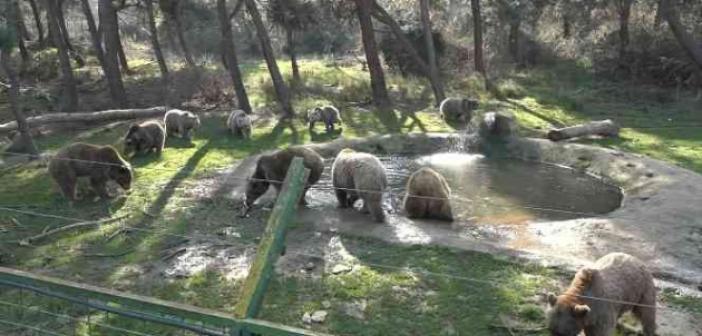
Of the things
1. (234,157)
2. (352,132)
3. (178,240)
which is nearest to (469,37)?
(352,132)

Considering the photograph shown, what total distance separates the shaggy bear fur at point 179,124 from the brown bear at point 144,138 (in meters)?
1.79

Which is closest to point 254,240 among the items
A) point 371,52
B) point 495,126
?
point 495,126

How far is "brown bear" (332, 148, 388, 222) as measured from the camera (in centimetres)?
972

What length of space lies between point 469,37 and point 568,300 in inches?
1256

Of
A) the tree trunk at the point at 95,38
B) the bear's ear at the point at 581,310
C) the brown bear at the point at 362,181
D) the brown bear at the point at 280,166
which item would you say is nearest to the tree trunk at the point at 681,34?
the brown bear at the point at 362,181

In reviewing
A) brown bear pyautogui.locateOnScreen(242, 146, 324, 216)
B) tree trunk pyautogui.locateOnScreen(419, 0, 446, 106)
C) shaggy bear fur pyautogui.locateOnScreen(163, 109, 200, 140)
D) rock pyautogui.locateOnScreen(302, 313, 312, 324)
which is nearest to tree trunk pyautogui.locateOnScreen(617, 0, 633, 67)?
tree trunk pyautogui.locateOnScreen(419, 0, 446, 106)

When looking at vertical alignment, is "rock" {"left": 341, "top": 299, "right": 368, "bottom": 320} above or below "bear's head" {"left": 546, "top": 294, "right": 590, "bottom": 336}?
below

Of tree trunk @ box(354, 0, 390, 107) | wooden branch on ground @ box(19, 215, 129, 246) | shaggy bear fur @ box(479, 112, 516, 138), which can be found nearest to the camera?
wooden branch on ground @ box(19, 215, 129, 246)

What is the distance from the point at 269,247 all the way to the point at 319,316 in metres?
3.11

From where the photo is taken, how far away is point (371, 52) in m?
21.2

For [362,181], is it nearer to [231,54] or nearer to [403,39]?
[231,54]

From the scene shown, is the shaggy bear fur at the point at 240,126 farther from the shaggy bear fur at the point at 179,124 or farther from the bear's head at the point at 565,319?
the bear's head at the point at 565,319

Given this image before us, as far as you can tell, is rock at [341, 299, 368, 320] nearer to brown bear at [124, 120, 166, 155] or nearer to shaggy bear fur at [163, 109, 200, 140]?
brown bear at [124, 120, 166, 155]

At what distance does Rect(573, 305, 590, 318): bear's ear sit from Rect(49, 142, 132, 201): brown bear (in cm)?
807
